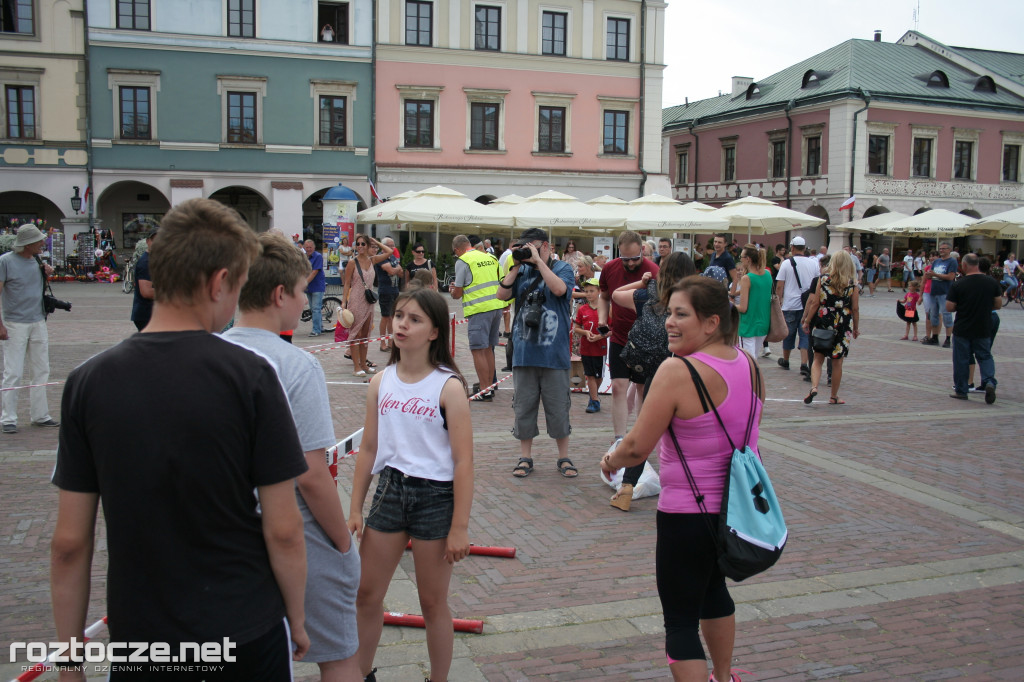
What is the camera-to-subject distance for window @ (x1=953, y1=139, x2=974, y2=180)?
127ft

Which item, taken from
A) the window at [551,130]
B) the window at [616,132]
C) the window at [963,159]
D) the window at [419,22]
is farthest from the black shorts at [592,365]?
the window at [963,159]

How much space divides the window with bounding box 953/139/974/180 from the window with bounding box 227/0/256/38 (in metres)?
31.9

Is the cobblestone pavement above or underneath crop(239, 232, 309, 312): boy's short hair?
underneath

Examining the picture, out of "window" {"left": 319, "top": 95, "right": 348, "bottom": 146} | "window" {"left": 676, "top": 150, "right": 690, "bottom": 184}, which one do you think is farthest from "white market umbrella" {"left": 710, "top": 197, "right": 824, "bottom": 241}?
"window" {"left": 676, "top": 150, "right": 690, "bottom": 184}

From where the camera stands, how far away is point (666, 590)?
3.09m

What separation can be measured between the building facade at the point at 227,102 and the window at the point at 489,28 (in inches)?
166

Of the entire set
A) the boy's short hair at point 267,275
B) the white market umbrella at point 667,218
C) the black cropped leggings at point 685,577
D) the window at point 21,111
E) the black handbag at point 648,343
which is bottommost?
the black cropped leggings at point 685,577

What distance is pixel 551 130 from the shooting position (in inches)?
1296

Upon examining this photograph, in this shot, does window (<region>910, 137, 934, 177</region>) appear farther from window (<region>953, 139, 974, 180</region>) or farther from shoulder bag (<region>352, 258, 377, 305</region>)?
shoulder bag (<region>352, 258, 377, 305</region>)

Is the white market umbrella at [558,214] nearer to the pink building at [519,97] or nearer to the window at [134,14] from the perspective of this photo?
the pink building at [519,97]

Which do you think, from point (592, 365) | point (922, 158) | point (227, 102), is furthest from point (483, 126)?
point (592, 365)

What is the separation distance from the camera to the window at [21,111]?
2894cm

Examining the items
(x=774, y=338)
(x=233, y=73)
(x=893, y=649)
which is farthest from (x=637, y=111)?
(x=893, y=649)

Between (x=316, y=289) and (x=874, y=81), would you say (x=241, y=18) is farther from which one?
(x=874, y=81)
